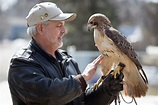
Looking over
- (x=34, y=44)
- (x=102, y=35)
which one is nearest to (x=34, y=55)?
(x=34, y=44)

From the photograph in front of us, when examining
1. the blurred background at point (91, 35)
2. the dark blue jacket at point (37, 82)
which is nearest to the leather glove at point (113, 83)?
the dark blue jacket at point (37, 82)

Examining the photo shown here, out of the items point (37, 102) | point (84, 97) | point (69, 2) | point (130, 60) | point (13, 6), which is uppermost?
point (13, 6)

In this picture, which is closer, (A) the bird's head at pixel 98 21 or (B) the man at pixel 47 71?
(B) the man at pixel 47 71

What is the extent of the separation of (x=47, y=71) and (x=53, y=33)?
0.75ft

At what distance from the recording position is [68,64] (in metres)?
2.65

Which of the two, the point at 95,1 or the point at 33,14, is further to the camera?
the point at 95,1

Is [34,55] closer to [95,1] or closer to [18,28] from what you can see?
[95,1]

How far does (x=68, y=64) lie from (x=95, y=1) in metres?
11.2

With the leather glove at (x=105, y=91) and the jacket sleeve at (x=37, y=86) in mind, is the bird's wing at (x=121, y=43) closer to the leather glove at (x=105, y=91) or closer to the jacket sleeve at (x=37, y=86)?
the leather glove at (x=105, y=91)

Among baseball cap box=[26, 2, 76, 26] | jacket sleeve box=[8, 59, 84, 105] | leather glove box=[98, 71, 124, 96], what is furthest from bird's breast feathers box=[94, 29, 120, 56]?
jacket sleeve box=[8, 59, 84, 105]

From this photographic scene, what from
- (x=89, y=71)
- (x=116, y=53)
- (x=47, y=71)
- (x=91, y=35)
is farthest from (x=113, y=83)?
(x=91, y=35)

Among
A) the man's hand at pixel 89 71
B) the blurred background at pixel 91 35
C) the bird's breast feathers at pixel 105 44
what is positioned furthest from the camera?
the blurred background at pixel 91 35

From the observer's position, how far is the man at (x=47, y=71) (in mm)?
2189

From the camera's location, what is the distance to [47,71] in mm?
2340
